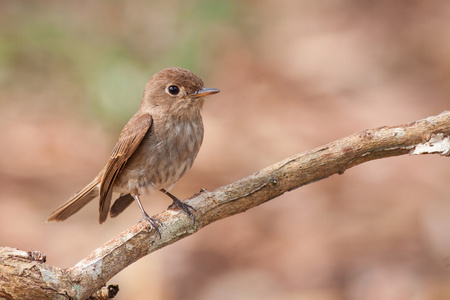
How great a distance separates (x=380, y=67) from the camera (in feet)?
29.4

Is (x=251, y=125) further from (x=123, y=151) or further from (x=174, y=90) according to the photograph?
(x=123, y=151)

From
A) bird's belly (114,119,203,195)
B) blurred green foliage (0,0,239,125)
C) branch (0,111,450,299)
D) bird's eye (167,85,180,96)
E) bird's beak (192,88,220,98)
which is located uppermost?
blurred green foliage (0,0,239,125)

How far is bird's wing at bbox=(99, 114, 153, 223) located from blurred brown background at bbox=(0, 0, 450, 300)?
159cm

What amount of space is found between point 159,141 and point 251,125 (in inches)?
144

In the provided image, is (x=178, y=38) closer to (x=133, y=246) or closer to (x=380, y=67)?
(x=380, y=67)

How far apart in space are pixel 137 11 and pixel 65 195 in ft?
9.54

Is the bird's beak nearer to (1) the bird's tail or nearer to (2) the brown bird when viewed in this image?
(2) the brown bird

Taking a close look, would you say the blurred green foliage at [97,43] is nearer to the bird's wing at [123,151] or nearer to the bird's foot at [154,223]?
the bird's wing at [123,151]

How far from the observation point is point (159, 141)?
4.72m

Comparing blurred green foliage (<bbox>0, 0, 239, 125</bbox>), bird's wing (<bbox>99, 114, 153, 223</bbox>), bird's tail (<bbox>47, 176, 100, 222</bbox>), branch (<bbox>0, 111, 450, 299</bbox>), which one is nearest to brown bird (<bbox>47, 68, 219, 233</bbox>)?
bird's wing (<bbox>99, 114, 153, 223</bbox>)

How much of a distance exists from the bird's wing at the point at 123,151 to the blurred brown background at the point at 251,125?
5.21 feet

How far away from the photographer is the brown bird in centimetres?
472

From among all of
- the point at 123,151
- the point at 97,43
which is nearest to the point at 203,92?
the point at 123,151

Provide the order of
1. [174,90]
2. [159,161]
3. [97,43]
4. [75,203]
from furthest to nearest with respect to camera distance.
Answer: [97,43] < [75,203] < [174,90] < [159,161]
